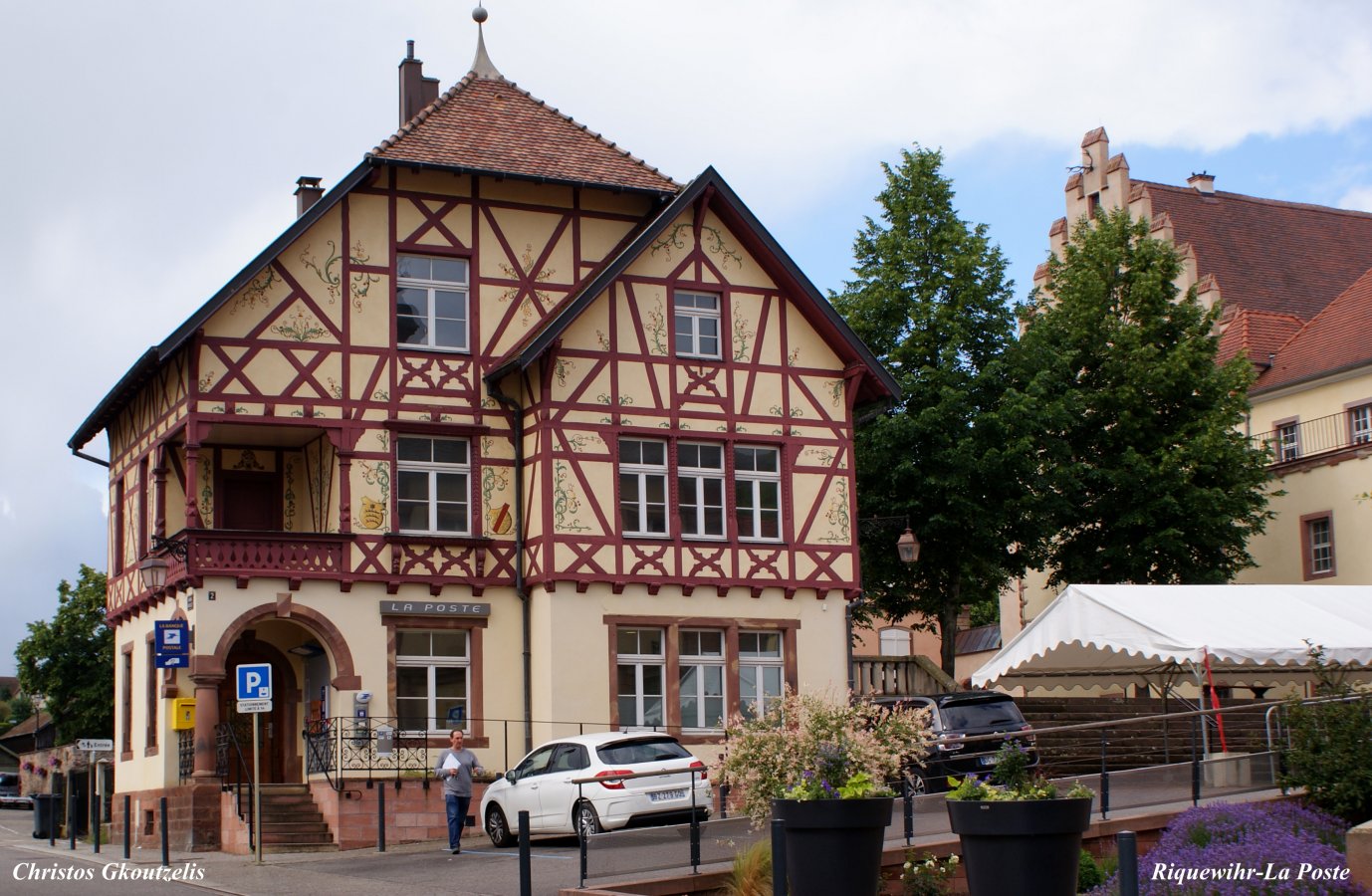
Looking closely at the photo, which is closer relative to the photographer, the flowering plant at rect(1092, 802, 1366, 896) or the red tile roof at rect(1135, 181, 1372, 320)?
the flowering plant at rect(1092, 802, 1366, 896)

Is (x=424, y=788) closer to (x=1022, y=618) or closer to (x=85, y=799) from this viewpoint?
(x=85, y=799)

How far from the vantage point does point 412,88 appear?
119 ft

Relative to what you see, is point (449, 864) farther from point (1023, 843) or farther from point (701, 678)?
point (1023, 843)

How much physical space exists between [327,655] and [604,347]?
6.75m

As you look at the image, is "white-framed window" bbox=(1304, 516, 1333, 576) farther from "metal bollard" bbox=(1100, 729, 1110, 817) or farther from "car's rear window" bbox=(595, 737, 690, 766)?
"metal bollard" bbox=(1100, 729, 1110, 817)

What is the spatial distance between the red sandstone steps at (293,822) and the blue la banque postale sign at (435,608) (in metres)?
3.05

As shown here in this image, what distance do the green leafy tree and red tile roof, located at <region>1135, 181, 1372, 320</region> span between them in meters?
37.7

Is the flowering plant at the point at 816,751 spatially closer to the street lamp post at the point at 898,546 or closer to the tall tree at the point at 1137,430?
the street lamp post at the point at 898,546

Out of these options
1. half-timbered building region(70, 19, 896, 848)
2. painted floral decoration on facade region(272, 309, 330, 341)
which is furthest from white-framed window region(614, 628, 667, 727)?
painted floral decoration on facade region(272, 309, 330, 341)

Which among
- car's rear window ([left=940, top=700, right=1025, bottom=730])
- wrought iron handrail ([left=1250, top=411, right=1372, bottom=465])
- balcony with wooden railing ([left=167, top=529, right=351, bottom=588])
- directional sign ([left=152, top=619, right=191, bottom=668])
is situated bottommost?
car's rear window ([left=940, top=700, right=1025, bottom=730])

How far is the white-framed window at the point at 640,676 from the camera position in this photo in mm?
30453

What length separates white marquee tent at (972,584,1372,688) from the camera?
25500 mm

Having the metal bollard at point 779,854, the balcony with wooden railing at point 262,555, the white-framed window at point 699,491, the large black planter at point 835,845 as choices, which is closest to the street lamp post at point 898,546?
the white-framed window at point 699,491

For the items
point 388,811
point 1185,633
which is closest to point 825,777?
point 1185,633
